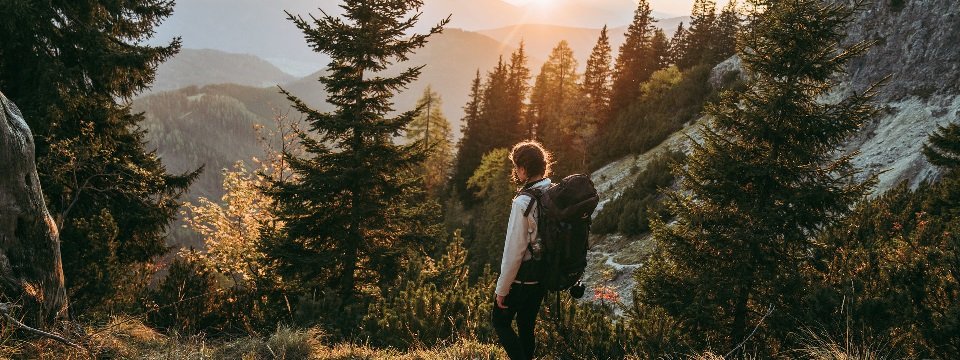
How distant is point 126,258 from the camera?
970cm

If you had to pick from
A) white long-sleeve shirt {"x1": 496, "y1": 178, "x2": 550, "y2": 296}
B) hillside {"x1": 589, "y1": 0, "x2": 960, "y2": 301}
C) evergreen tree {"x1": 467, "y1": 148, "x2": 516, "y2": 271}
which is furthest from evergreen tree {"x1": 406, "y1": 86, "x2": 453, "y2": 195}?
white long-sleeve shirt {"x1": 496, "y1": 178, "x2": 550, "y2": 296}

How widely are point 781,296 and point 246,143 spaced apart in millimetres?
177148

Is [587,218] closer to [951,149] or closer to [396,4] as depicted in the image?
[396,4]

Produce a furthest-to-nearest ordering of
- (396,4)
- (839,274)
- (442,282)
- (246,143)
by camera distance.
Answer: (246,143), (396,4), (442,282), (839,274)

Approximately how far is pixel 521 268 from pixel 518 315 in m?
0.44

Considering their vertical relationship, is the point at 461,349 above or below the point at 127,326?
below

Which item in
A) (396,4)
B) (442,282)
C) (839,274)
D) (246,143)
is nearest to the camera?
(839,274)

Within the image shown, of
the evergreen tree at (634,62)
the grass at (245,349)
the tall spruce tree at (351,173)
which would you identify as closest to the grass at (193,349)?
the grass at (245,349)

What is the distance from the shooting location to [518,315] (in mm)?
3686

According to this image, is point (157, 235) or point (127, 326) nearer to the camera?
point (127, 326)

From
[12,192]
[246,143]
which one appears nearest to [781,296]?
[12,192]

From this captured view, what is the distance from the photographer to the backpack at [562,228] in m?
3.36

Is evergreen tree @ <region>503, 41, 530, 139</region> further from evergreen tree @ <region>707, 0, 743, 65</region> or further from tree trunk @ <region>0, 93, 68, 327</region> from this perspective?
tree trunk @ <region>0, 93, 68, 327</region>

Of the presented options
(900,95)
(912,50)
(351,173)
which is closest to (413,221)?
(351,173)
